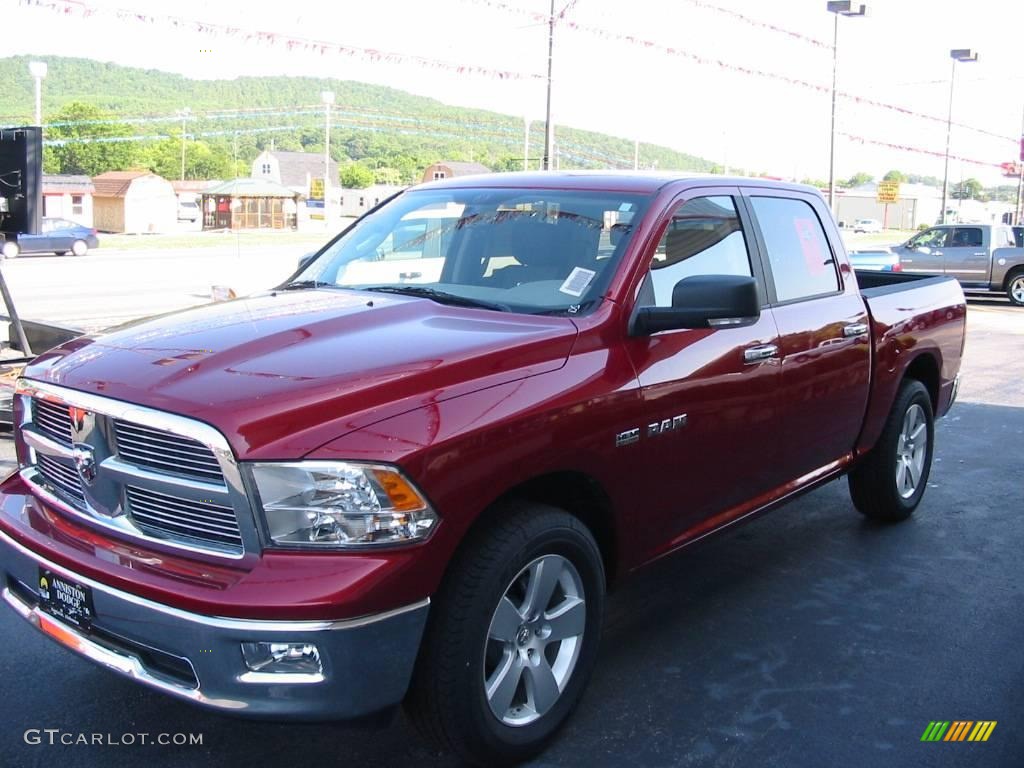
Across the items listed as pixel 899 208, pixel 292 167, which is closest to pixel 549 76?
pixel 292 167

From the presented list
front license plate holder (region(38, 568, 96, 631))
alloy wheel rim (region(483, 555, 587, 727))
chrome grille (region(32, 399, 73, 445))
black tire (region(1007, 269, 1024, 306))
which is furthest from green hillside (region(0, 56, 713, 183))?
front license plate holder (region(38, 568, 96, 631))

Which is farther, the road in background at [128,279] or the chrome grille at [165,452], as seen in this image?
the road in background at [128,279]

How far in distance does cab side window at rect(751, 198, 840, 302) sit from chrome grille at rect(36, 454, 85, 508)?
3.01 m

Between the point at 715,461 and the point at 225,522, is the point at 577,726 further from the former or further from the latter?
the point at 225,522

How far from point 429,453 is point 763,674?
196 centimetres

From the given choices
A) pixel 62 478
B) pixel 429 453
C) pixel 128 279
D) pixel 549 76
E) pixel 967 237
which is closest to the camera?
pixel 429 453

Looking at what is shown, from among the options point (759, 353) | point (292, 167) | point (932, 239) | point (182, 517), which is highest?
point (292, 167)

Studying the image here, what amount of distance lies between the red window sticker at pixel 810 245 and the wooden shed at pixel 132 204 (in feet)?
244

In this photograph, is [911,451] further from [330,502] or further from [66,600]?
[66,600]

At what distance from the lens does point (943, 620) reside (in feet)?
15.5

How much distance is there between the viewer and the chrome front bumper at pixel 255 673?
2721mm

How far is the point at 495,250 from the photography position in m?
4.24

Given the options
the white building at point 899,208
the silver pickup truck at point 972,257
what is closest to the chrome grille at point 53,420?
the silver pickup truck at point 972,257

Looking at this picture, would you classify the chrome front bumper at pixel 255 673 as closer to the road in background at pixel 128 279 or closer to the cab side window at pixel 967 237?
the road in background at pixel 128 279
